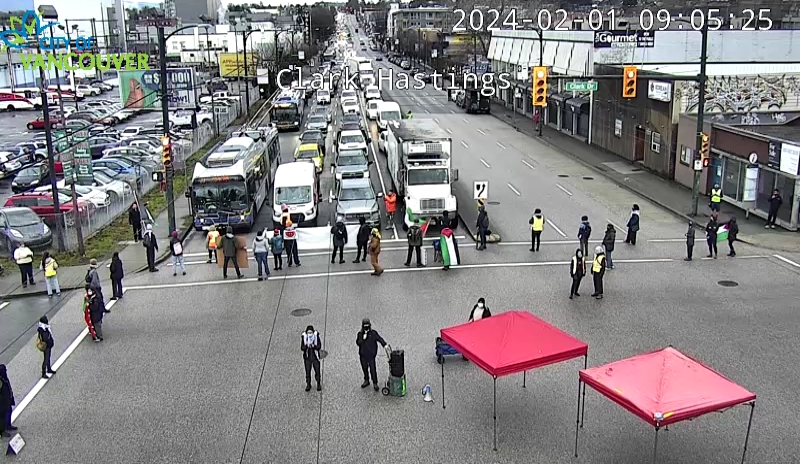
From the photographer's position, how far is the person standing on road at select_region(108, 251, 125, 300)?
19875mm

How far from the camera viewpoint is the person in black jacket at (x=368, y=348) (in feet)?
45.6

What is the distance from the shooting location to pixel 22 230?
2558cm

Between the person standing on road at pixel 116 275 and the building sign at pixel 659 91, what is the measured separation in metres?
25.8

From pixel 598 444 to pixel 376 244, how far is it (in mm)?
10713

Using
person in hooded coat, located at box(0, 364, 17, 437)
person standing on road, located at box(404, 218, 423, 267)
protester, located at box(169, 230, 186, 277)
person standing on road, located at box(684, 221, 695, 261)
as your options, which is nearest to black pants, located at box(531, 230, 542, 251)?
person standing on road, located at box(404, 218, 423, 267)

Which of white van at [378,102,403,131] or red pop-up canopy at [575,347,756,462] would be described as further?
white van at [378,102,403,131]

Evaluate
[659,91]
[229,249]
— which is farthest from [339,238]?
[659,91]

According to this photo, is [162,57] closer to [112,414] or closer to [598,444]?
[112,414]

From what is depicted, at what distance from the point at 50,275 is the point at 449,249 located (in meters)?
11.2

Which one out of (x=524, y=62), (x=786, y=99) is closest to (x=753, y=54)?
(x=786, y=99)

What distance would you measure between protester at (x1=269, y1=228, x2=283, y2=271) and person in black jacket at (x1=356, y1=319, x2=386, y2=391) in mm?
9033

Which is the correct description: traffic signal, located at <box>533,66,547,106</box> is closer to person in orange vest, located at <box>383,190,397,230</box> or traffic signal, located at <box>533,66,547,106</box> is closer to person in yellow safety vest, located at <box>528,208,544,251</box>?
person in yellow safety vest, located at <box>528,208,544,251</box>

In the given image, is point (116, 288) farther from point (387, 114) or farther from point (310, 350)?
point (387, 114)

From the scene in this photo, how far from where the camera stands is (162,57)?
26.0m
